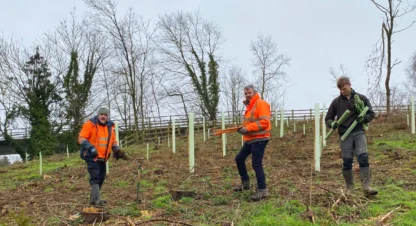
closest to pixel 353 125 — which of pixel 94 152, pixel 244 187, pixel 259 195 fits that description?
pixel 259 195

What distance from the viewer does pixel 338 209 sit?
458 centimetres

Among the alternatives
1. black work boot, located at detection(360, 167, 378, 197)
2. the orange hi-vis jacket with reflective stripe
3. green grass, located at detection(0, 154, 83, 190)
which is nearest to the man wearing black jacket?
black work boot, located at detection(360, 167, 378, 197)

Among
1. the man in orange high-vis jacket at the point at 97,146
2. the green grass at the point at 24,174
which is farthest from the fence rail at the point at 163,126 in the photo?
the man in orange high-vis jacket at the point at 97,146

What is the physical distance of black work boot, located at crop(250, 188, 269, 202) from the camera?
5.32 m

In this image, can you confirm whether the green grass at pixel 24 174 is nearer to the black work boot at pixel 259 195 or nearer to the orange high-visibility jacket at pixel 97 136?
the orange high-visibility jacket at pixel 97 136

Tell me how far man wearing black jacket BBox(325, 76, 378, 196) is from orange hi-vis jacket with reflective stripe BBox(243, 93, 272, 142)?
91 centimetres

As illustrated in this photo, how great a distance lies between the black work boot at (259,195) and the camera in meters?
5.32

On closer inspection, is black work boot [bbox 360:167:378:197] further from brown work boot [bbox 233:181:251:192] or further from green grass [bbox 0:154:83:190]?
green grass [bbox 0:154:83:190]

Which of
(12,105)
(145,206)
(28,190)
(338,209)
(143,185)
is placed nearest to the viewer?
(338,209)

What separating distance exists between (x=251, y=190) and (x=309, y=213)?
5.22 ft

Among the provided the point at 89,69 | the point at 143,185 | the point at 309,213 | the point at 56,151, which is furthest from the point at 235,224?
the point at 89,69

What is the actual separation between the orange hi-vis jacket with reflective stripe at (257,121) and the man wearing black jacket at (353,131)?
3.00 ft

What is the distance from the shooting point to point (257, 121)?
17.7 ft

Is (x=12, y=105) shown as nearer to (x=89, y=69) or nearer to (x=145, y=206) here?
(x=89, y=69)
